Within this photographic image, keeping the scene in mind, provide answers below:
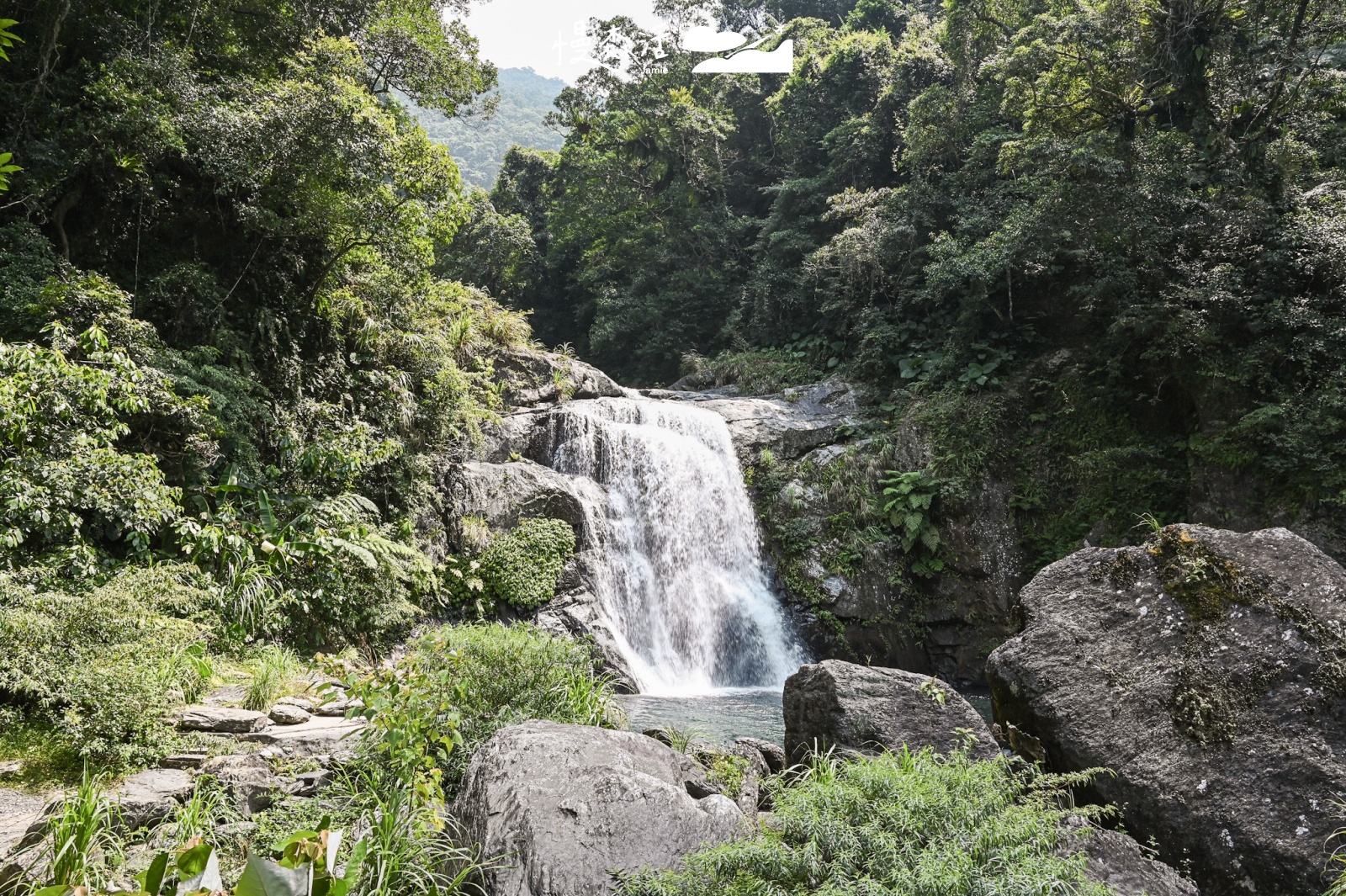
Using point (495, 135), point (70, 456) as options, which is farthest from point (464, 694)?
point (495, 135)

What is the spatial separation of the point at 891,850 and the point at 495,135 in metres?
79.6

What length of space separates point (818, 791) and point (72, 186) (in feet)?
31.7

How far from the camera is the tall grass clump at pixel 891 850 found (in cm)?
270

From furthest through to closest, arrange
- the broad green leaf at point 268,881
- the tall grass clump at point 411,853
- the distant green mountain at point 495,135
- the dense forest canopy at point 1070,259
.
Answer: the distant green mountain at point 495,135 → the dense forest canopy at point 1070,259 → the tall grass clump at point 411,853 → the broad green leaf at point 268,881

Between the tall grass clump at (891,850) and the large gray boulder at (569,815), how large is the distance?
0.71ft

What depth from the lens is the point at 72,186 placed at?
319 inches

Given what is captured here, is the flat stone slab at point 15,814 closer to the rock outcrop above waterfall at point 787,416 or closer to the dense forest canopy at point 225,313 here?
the dense forest canopy at point 225,313

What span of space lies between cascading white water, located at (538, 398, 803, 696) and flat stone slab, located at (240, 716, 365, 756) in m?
5.68

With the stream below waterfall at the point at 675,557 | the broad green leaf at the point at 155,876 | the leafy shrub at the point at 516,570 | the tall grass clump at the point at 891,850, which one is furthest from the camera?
the stream below waterfall at the point at 675,557

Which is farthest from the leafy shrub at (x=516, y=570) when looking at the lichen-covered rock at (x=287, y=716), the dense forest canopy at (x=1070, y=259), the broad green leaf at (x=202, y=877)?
the broad green leaf at (x=202, y=877)

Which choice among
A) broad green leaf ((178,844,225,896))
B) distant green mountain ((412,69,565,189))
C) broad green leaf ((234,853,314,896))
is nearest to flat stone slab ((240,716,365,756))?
broad green leaf ((178,844,225,896))

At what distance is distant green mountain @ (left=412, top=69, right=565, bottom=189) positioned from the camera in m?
63.7

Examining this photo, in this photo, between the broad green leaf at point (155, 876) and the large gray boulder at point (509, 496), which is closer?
the broad green leaf at point (155, 876)

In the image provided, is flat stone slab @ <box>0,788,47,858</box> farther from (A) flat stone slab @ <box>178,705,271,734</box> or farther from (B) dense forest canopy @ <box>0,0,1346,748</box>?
(B) dense forest canopy @ <box>0,0,1346,748</box>
